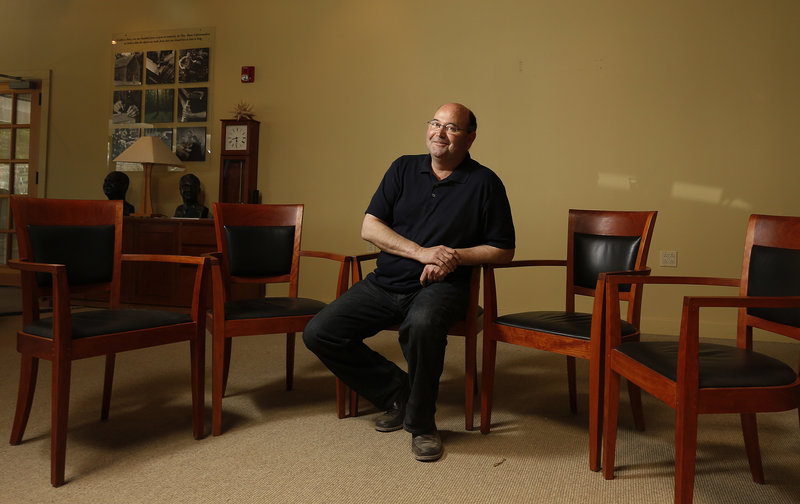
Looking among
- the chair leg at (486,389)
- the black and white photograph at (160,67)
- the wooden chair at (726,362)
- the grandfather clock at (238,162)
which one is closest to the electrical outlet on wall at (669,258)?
the wooden chair at (726,362)

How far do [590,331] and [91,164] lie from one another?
5.11 m

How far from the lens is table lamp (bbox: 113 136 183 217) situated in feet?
15.4

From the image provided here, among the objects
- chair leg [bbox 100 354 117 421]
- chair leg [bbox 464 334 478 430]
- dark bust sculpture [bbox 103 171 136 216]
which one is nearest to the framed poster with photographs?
dark bust sculpture [bbox 103 171 136 216]

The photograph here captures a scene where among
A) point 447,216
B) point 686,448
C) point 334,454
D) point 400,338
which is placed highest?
point 447,216

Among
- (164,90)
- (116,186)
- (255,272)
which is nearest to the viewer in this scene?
(255,272)

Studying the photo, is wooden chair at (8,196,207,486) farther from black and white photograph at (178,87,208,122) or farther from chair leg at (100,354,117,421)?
black and white photograph at (178,87,208,122)

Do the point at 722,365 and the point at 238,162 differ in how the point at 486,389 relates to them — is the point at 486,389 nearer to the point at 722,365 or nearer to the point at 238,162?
the point at 722,365

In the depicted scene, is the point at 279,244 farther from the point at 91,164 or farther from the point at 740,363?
the point at 91,164

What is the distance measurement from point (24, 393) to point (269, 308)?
2.75ft

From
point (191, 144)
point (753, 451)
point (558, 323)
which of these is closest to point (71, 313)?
point (558, 323)

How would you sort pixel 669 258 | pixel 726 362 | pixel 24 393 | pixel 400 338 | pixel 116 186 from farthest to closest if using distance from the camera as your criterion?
1. pixel 116 186
2. pixel 669 258
3. pixel 400 338
4. pixel 24 393
5. pixel 726 362

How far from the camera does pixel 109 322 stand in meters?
1.87

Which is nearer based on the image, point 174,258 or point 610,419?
point 610,419

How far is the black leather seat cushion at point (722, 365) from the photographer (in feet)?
4.64
